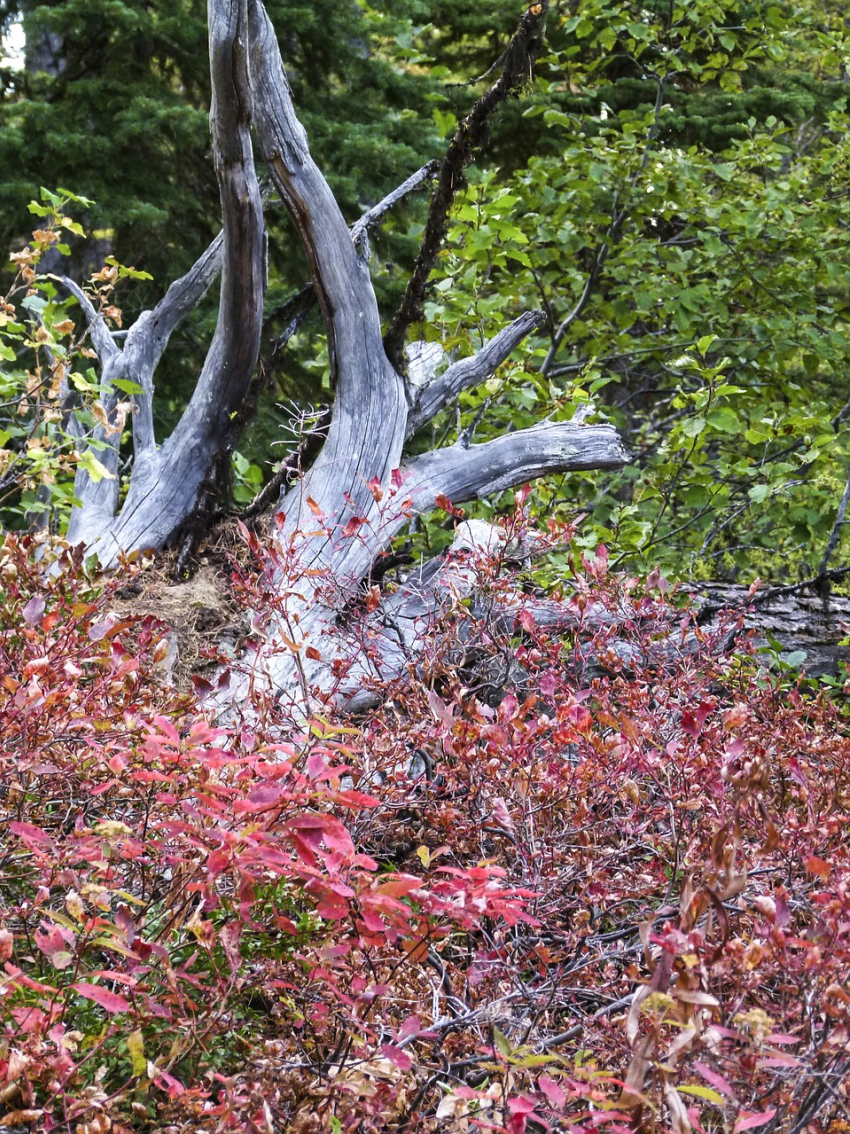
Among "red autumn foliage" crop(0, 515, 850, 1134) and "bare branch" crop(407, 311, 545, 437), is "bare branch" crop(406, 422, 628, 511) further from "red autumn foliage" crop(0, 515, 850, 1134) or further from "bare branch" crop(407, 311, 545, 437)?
"red autumn foliage" crop(0, 515, 850, 1134)

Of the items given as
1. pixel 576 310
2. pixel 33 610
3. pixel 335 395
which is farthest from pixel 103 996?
Answer: pixel 576 310

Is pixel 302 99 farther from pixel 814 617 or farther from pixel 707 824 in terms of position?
pixel 707 824

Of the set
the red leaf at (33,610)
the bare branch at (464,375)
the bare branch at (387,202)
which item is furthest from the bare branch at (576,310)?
the red leaf at (33,610)

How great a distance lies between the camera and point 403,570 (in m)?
5.58

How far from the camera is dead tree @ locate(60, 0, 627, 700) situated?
368 centimetres

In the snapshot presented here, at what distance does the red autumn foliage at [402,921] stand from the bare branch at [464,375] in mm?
2191

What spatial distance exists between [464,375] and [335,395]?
729 mm

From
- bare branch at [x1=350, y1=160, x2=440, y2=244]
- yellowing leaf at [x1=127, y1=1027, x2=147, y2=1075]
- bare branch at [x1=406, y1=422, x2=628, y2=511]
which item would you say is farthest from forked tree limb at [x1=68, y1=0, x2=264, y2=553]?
yellowing leaf at [x1=127, y1=1027, x2=147, y2=1075]

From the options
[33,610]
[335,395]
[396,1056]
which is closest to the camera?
[396,1056]

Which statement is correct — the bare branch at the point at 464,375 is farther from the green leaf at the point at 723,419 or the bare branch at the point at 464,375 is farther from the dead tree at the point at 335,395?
the green leaf at the point at 723,419

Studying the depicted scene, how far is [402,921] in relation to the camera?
1.45 m

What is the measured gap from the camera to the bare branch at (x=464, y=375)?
15.1ft

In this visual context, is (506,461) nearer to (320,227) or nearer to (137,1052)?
(320,227)

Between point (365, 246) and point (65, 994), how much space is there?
12.3 ft
